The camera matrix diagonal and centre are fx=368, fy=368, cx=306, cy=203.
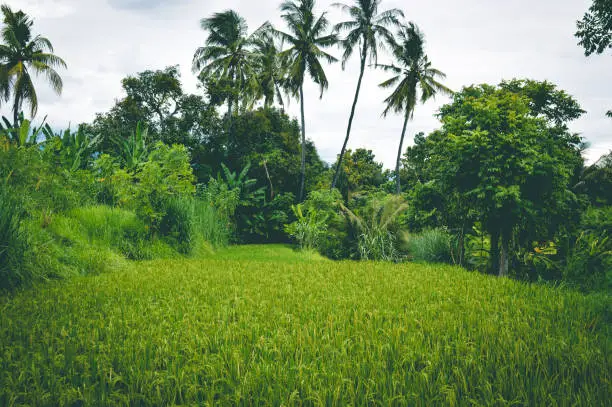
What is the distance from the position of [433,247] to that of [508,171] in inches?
150

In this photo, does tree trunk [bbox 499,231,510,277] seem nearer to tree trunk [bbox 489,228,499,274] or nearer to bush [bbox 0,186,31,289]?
tree trunk [bbox 489,228,499,274]

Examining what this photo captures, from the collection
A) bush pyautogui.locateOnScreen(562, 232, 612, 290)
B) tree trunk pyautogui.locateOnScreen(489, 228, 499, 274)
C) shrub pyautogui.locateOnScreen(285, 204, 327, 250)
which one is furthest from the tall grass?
bush pyautogui.locateOnScreen(562, 232, 612, 290)

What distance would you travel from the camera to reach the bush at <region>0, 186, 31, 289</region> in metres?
4.67

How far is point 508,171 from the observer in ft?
20.6

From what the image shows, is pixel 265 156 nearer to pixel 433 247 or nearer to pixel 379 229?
pixel 379 229

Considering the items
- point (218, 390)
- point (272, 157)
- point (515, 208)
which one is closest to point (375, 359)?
point (218, 390)

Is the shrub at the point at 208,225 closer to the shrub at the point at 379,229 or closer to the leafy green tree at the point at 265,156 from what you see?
the shrub at the point at 379,229

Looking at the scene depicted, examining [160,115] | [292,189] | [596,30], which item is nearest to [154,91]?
[160,115]

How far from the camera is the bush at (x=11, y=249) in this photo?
4.67 meters

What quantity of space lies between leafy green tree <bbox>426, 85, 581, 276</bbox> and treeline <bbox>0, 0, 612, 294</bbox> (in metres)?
0.03

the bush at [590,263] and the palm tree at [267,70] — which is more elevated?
the palm tree at [267,70]

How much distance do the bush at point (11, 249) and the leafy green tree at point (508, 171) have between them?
6.83m

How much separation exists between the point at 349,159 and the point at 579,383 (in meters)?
34.0

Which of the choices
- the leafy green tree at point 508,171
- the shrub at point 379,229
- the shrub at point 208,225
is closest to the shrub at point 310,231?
the shrub at point 379,229
